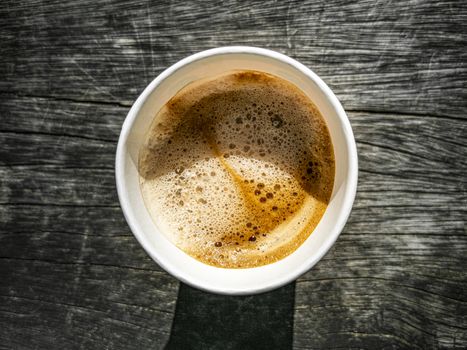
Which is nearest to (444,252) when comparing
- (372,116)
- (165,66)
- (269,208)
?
(372,116)

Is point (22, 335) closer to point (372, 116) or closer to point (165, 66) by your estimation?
point (165, 66)

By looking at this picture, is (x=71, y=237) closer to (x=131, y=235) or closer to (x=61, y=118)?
(x=131, y=235)

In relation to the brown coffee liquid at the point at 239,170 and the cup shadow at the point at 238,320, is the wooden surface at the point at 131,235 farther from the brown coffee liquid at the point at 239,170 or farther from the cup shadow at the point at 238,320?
the brown coffee liquid at the point at 239,170

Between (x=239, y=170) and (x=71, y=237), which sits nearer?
(x=239, y=170)

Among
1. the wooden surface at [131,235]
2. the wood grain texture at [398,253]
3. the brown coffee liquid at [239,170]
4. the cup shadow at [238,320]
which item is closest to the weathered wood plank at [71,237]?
the wooden surface at [131,235]

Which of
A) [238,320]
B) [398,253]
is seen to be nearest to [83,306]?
[238,320]

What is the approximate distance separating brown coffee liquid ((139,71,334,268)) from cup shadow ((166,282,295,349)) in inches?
9.4

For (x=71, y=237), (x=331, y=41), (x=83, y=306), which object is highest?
(x=331, y=41)

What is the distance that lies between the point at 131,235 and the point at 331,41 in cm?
63

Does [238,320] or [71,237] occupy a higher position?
[71,237]

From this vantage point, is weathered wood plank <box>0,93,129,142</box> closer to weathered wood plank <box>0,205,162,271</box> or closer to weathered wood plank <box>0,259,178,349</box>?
weathered wood plank <box>0,205,162,271</box>

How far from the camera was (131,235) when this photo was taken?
1110 millimetres

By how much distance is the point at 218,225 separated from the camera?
0.92 m

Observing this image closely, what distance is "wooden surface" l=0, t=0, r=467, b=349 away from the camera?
107 cm
